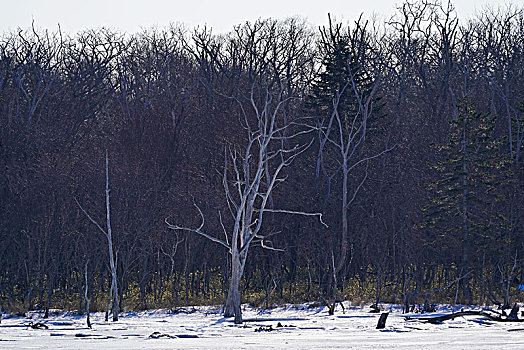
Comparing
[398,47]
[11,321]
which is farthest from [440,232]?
[398,47]

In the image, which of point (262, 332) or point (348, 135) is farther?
point (348, 135)

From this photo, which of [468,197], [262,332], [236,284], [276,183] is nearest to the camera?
[262,332]

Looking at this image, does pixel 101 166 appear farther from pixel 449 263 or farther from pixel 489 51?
pixel 489 51

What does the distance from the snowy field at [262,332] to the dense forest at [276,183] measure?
3.72 ft

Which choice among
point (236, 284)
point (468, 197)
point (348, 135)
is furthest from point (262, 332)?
point (348, 135)

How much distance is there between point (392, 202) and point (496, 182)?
177 inches

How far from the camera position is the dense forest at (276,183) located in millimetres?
25172

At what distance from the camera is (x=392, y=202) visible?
93.5ft

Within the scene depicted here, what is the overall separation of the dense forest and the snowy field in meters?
1.13

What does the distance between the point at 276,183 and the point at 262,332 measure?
43.6ft

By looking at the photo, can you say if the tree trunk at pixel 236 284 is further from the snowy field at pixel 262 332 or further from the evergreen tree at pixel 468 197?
the evergreen tree at pixel 468 197

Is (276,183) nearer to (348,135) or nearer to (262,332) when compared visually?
(348,135)

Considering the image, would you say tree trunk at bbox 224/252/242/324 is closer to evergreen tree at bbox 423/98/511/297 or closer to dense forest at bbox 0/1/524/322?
dense forest at bbox 0/1/524/322

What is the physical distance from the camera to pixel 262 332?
55.9 feet
